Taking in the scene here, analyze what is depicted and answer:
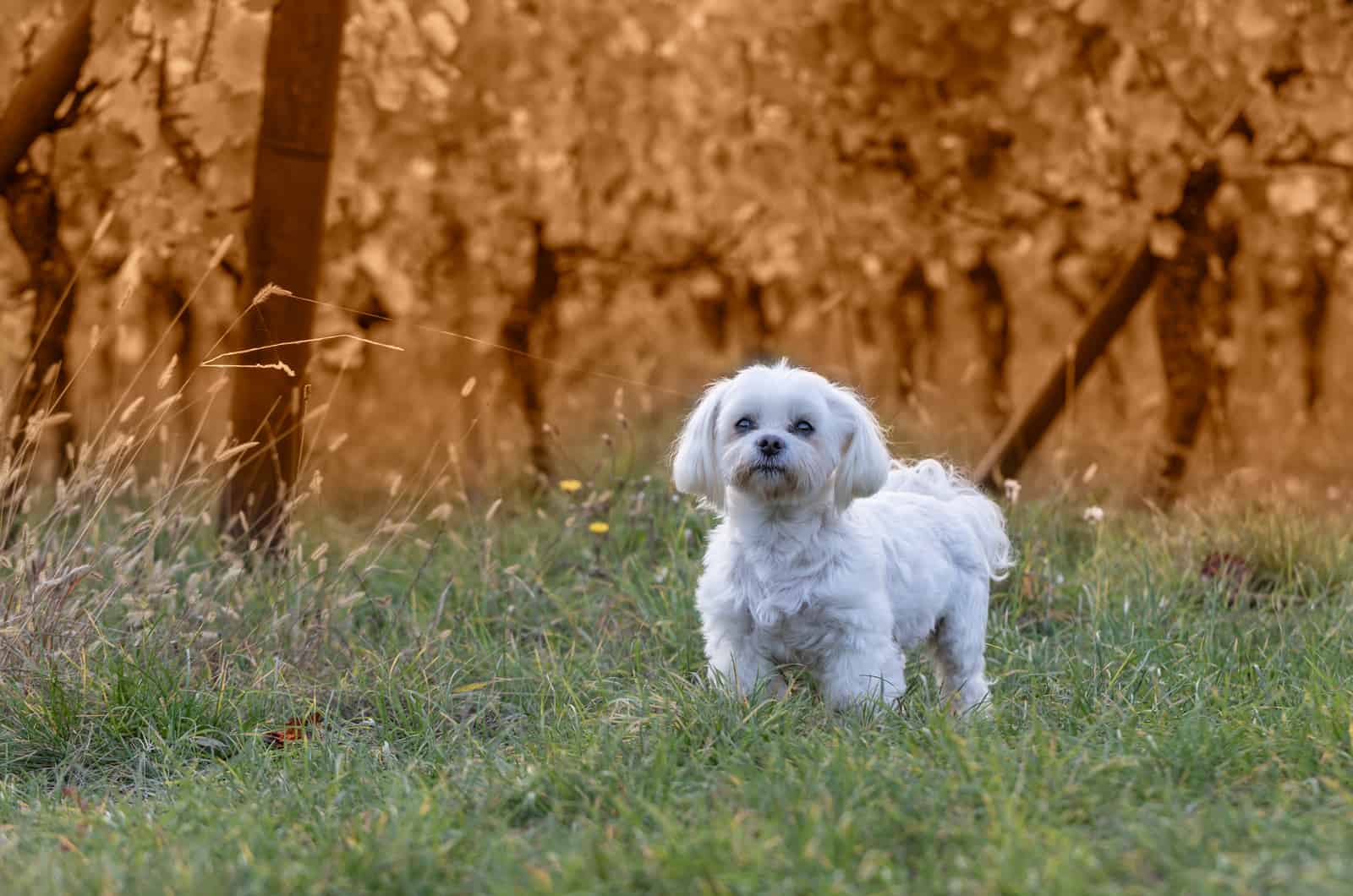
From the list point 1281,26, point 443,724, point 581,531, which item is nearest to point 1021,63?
point 1281,26

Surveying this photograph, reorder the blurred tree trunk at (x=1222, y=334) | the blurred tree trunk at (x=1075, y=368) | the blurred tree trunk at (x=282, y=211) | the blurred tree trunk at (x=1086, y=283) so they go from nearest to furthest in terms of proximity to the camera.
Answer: the blurred tree trunk at (x=282, y=211) → the blurred tree trunk at (x=1075, y=368) → the blurred tree trunk at (x=1222, y=334) → the blurred tree trunk at (x=1086, y=283)

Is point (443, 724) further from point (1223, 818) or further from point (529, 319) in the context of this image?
point (529, 319)

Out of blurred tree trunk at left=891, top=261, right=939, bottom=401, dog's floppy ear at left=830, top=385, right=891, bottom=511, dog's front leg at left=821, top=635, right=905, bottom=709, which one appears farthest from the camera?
blurred tree trunk at left=891, top=261, right=939, bottom=401

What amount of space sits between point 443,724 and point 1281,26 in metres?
5.94

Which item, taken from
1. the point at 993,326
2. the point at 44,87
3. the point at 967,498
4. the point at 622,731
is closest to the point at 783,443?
the point at 622,731

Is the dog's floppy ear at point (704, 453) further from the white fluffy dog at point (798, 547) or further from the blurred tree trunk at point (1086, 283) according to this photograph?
the blurred tree trunk at point (1086, 283)

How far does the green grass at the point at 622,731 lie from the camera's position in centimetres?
262

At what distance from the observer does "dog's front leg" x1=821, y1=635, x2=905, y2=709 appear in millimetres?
3707

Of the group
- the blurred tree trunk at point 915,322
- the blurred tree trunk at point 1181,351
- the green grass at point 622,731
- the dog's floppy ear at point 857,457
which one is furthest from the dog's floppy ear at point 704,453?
the blurred tree trunk at point 915,322

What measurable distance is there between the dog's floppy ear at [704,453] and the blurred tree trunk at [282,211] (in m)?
2.04

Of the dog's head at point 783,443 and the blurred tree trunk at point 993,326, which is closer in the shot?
the dog's head at point 783,443

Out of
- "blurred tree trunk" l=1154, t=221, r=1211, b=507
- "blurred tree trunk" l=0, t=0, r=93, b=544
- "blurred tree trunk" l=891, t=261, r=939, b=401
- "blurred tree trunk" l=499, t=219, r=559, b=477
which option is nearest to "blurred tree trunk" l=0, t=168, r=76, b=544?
"blurred tree trunk" l=0, t=0, r=93, b=544

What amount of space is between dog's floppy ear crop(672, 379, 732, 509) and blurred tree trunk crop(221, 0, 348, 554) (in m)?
2.04

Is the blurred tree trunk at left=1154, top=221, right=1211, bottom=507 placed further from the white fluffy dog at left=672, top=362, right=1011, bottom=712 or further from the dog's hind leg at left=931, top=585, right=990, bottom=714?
the white fluffy dog at left=672, top=362, right=1011, bottom=712
